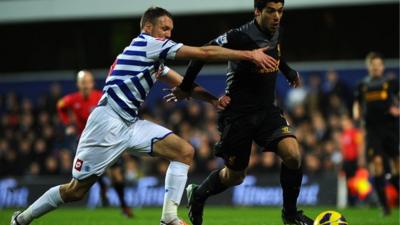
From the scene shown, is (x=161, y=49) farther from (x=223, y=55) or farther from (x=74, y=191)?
(x=74, y=191)

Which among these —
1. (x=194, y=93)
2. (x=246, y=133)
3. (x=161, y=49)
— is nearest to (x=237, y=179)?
(x=246, y=133)

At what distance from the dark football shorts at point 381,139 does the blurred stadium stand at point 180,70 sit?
3736 mm

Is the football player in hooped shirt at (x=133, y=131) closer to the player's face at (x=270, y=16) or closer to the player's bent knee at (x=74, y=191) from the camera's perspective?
the player's bent knee at (x=74, y=191)

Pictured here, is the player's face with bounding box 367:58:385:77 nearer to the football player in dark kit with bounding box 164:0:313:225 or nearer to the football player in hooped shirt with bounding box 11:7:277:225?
the football player in dark kit with bounding box 164:0:313:225

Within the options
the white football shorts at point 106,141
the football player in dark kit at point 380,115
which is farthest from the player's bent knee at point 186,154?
the football player in dark kit at point 380,115

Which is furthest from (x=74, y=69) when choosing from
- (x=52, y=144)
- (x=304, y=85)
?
(x=304, y=85)

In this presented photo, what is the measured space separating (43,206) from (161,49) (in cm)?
194

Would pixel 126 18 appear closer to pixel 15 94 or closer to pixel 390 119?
pixel 15 94

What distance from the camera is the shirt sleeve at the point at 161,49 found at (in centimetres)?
754

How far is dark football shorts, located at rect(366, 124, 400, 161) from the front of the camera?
13195 mm

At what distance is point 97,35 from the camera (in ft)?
85.6

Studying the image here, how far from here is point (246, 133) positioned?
8.42m

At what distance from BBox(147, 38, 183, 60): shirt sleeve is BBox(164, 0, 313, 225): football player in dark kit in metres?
0.71

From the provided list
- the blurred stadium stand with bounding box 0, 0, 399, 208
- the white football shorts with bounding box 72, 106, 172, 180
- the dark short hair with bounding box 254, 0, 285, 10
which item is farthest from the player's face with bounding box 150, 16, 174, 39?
the blurred stadium stand with bounding box 0, 0, 399, 208
